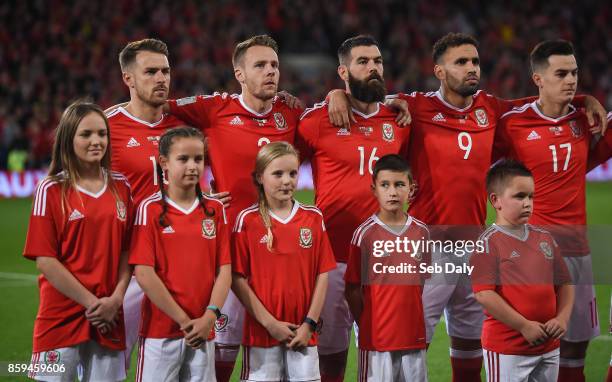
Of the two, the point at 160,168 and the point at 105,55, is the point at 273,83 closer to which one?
the point at 160,168

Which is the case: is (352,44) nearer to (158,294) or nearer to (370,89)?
(370,89)

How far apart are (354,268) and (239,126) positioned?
1.24 m

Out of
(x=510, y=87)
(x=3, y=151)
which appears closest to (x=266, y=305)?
(x=3, y=151)

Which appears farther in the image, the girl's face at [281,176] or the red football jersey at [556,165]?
the red football jersey at [556,165]

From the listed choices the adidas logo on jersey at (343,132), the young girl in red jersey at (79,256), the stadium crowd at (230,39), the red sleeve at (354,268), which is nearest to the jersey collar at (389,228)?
the red sleeve at (354,268)

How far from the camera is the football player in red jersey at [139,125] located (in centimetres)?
513

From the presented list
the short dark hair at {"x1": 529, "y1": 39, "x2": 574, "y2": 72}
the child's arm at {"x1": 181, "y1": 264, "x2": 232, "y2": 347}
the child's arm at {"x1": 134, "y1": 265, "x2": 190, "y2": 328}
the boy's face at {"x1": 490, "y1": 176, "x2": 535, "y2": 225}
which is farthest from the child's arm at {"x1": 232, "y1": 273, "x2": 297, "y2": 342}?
the short dark hair at {"x1": 529, "y1": 39, "x2": 574, "y2": 72}

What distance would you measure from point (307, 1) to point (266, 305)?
849 inches

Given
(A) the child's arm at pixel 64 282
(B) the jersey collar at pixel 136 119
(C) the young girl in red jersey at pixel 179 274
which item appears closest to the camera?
(A) the child's arm at pixel 64 282

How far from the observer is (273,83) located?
208 inches

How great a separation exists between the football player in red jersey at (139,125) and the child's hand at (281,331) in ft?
3.24

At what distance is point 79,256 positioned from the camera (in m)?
4.41

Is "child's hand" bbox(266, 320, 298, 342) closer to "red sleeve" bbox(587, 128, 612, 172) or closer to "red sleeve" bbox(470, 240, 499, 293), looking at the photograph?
"red sleeve" bbox(470, 240, 499, 293)

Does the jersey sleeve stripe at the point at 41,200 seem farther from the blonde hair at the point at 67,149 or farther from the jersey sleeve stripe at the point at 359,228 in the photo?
the jersey sleeve stripe at the point at 359,228
